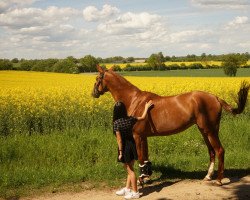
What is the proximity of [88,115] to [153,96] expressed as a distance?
5894 mm

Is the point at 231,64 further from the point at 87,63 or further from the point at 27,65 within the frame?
the point at 27,65

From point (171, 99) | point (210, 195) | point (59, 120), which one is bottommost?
point (210, 195)

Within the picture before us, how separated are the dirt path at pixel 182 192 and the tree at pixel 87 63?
40.3 metres

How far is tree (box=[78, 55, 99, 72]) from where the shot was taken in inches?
1849

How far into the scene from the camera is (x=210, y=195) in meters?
6.28

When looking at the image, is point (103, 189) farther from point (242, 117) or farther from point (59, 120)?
point (242, 117)

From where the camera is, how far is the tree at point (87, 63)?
47.0m

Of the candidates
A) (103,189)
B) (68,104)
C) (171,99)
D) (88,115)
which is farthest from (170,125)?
(68,104)

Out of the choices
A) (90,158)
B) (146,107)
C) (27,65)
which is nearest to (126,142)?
(146,107)

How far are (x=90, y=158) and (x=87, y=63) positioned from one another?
39.3 meters

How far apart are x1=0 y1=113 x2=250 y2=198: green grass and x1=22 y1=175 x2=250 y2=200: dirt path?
1.52ft

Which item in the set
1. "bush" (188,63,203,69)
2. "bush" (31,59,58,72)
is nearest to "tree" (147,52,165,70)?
"bush" (188,63,203,69)

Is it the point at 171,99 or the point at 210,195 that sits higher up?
the point at 171,99

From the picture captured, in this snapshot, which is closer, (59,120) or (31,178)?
(31,178)
